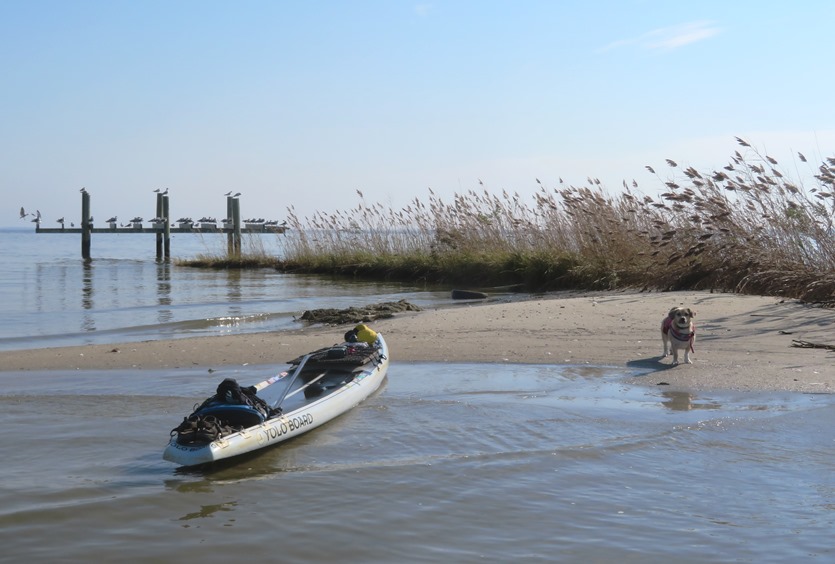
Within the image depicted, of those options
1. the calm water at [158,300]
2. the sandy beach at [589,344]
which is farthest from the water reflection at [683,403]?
the calm water at [158,300]

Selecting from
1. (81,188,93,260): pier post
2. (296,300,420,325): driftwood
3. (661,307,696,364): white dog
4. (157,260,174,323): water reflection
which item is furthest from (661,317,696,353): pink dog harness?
(81,188,93,260): pier post

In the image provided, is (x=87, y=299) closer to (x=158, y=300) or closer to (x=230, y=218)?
(x=158, y=300)

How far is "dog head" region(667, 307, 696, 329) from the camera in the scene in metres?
7.76

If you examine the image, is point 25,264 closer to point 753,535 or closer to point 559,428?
point 559,428

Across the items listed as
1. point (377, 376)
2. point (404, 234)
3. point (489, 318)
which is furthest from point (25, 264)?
point (377, 376)

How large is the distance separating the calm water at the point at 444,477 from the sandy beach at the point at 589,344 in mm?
489

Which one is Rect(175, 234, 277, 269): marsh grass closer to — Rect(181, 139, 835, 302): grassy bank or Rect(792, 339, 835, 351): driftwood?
Rect(181, 139, 835, 302): grassy bank

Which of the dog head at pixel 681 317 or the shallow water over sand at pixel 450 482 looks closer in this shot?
the shallow water over sand at pixel 450 482

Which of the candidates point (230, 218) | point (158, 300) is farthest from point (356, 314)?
point (230, 218)

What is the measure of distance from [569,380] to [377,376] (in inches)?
65.7

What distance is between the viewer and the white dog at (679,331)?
7.81 m

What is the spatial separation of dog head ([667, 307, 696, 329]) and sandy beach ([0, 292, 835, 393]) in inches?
16.4

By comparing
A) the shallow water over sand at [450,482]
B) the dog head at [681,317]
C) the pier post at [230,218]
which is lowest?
the shallow water over sand at [450,482]

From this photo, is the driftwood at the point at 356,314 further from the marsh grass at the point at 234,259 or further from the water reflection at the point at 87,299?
the marsh grass at the point at 234,259
